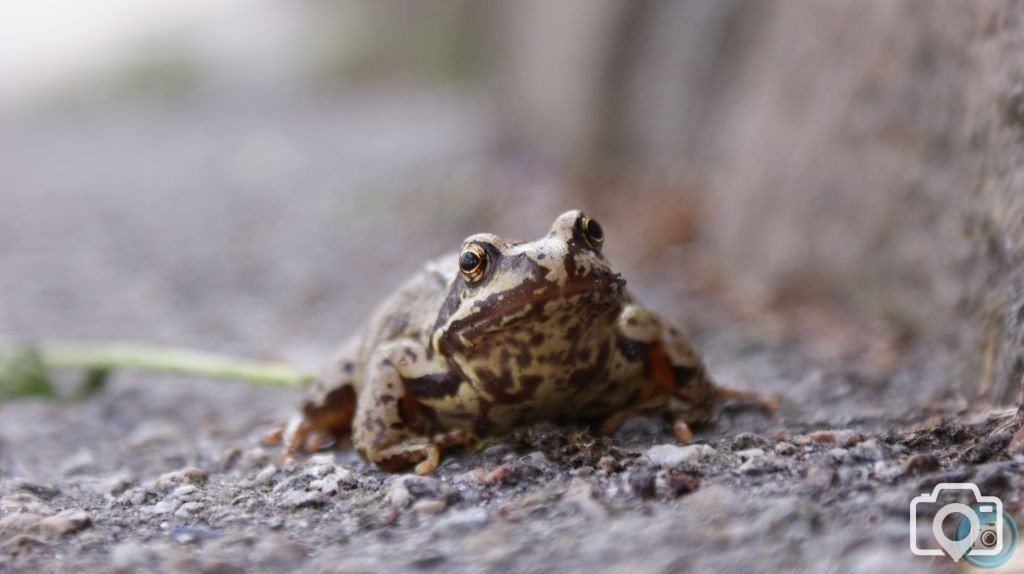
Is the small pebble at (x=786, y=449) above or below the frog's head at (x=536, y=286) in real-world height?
below

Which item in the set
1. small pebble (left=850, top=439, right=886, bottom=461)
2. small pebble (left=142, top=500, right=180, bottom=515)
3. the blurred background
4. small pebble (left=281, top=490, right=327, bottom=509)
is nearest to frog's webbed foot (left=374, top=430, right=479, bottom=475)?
small pebble (left=281, top=490, right=327, bottom=509)

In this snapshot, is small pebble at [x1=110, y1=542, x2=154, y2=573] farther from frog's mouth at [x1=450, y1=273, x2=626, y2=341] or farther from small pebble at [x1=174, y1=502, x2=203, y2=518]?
frog's mouth at [x1=450, y1=273, x2=626, y2=341]

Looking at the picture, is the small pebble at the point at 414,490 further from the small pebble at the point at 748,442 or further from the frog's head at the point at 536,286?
the small pebble at the point at 748,442

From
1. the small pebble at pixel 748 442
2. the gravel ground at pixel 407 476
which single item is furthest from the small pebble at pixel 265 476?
the small pebble at pixel 748 442

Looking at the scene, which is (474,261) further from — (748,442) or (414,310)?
(748,442)

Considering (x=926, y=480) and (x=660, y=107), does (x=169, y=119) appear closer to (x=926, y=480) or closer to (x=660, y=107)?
(x=660, y=107)

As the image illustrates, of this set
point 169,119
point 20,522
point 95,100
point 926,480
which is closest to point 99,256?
point 20,522
